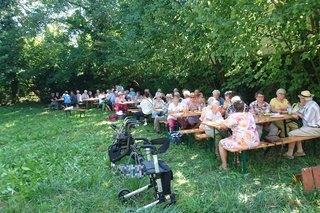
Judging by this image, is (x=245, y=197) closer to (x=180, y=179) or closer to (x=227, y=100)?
(x=180, y=179)

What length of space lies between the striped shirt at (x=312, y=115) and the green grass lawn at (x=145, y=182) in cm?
65

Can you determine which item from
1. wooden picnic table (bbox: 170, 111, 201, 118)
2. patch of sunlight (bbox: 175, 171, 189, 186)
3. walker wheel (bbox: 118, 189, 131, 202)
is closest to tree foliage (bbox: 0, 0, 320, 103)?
wooden picnic table (bbox: 170, 111, 201, 118)

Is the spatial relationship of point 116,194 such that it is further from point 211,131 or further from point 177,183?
point 211,131

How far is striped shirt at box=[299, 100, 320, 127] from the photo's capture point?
18.0 feet

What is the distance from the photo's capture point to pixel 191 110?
7.99 metres

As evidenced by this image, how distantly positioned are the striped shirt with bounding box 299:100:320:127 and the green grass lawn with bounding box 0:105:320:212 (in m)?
0.65

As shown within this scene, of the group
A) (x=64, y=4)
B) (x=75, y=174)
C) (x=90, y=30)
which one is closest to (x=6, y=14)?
(x=64, y=4)

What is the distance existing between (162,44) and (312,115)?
21.9 ft

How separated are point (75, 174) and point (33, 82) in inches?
837

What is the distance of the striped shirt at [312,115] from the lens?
18.0ft

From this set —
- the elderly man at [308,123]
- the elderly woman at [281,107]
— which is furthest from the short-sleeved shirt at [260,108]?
the elderly man at [308,123]

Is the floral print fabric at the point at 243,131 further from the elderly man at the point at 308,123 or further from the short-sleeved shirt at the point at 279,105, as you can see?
the short-sleeved shirt at the point at 279,105

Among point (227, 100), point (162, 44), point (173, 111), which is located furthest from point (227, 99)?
point (162, 44)

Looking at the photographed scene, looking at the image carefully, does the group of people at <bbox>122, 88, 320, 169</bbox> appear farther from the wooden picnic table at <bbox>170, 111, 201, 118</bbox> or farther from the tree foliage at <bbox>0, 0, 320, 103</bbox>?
the tree foliage at <bbox>0, 0, 320, 103</bbox>
